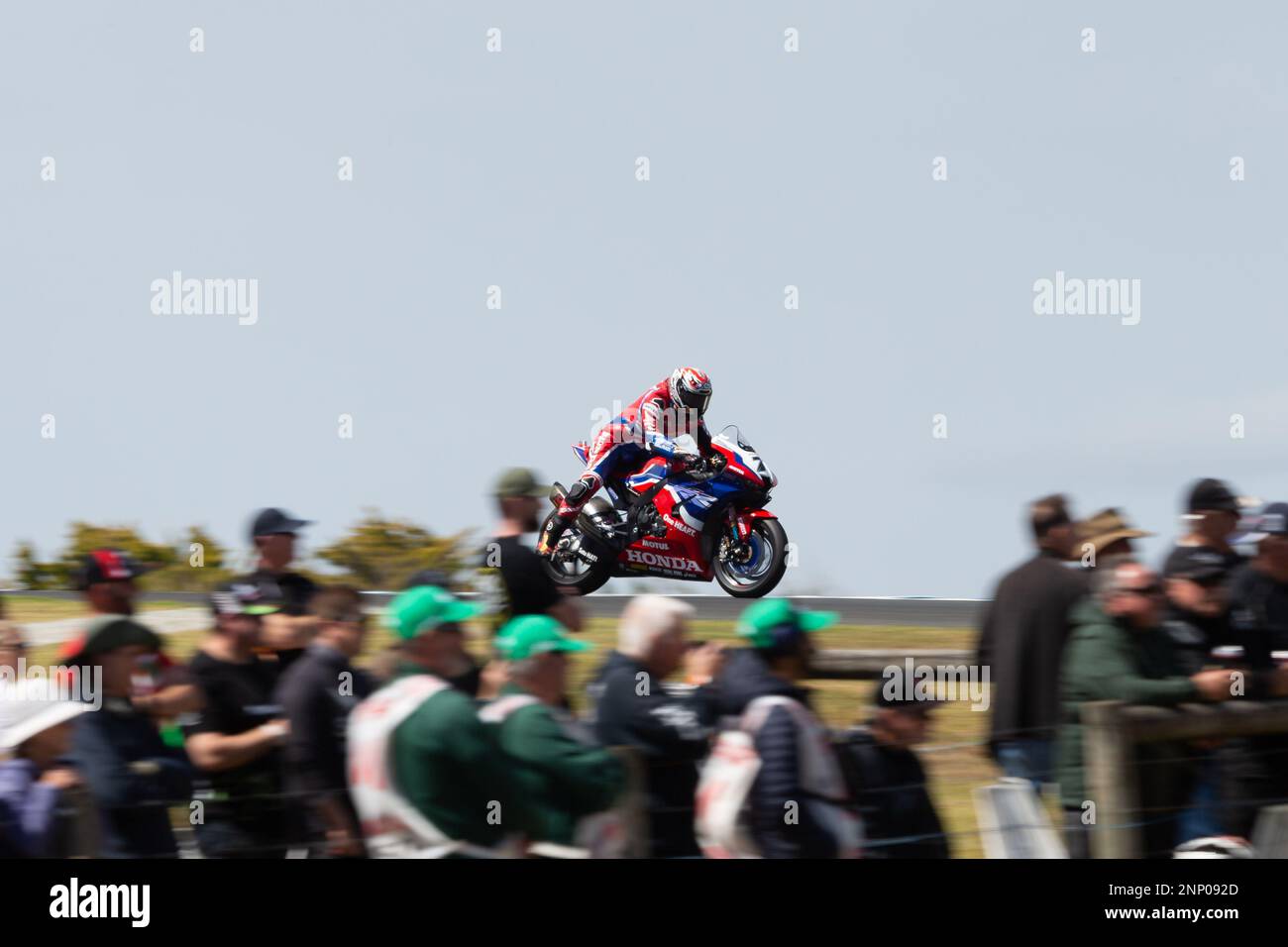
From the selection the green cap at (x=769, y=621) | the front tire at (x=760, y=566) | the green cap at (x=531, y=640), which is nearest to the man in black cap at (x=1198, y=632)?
the green cap at (x=769, y=621)

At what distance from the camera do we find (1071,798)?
609cm

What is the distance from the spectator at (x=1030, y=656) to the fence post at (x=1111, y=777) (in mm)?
273

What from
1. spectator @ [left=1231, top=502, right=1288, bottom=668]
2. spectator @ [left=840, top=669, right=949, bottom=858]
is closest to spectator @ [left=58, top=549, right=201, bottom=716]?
spectator @ [left=840, top=669, right=949, bottom=858]

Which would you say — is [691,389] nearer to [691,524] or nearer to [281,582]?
[691,524]

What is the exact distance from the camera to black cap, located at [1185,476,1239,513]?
279 inches

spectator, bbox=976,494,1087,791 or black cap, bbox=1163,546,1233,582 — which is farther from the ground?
black cap, bbox=1163,546,1233,582

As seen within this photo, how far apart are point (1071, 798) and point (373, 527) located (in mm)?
12143

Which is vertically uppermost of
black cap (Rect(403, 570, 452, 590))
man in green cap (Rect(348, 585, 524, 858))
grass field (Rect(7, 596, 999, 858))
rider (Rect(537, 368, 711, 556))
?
rider (Rect(537, 368, 711, 556))

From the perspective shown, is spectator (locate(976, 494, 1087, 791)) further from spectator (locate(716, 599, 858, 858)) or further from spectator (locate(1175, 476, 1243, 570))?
spectator (locate(716, 599, 858, 858))

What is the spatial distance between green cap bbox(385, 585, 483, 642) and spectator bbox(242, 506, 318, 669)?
2.89 feet

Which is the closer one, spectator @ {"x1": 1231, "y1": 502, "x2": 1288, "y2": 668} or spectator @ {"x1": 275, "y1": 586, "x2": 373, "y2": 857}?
spectator @ {"x1": 275, "y1": 586, "x2": 373, "y2": 857}
